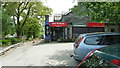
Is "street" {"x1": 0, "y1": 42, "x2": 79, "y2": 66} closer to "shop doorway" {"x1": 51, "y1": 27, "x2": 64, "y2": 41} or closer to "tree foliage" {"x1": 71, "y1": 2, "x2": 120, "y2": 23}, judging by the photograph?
"tree foliage" {"x1": 71, "y1": 2, "x2": 120, "y2": 23}

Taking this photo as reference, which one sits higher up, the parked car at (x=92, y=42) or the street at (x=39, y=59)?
the parked car at (x=92, y=42)

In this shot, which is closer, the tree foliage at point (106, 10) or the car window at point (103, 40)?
the car window at point (103, 40)

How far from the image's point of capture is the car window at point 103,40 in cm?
519

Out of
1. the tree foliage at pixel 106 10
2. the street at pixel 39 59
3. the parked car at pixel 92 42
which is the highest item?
the tree foliage at pixel 106 10

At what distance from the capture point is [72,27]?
21750 millimetres

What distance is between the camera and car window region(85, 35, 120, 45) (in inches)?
204

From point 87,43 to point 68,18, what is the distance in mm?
19133

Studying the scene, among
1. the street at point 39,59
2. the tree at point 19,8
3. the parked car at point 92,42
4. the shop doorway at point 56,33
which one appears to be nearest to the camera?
the parked car at point 92,42

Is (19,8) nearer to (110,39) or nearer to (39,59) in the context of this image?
(39,59)

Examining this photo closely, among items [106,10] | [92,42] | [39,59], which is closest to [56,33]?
[39,59]

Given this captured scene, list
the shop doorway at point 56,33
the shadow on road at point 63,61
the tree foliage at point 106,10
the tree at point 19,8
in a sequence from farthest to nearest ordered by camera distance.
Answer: the shop doorway at point 56,33
the tree at point 19,8
the tree foliage at point 106,10
the shadow on road at point 63,61

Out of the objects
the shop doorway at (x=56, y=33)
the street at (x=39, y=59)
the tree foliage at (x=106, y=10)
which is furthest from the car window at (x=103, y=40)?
the shop doorway at (x=56, y=33)

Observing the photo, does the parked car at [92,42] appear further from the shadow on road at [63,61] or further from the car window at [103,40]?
the shadow on road at [63,61]

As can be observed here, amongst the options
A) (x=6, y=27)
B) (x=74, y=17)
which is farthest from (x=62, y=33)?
(x=6, y=27)
